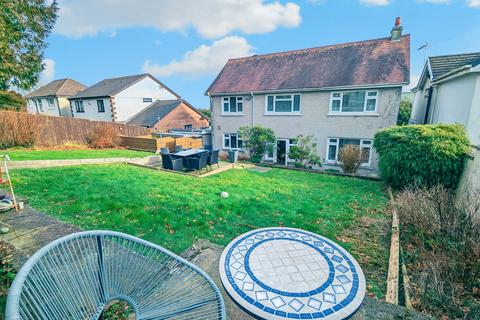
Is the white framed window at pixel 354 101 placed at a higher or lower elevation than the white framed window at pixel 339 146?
higher

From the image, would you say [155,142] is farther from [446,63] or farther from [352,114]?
[446,63]

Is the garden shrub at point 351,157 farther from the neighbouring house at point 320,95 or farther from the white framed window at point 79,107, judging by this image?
the white framed window at point 79,107

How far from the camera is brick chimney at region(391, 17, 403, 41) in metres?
12.4

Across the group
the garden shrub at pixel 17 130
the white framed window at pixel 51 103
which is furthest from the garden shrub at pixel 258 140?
the white framed window at pixel 51 103

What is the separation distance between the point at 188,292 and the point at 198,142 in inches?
618

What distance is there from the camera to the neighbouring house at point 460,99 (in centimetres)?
555

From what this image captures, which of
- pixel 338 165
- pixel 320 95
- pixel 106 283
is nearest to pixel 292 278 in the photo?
pixel 106 283

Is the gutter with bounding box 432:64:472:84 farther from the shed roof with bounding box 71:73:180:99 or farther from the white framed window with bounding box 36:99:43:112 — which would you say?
the white framed window with bounding box 36:99:43:112

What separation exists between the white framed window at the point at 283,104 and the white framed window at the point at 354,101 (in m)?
2.09

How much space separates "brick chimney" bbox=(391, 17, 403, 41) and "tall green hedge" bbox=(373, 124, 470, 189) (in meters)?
8.91

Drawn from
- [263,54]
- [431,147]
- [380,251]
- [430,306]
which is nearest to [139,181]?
[380,251]

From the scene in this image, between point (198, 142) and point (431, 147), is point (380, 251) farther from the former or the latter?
point (198, 142)

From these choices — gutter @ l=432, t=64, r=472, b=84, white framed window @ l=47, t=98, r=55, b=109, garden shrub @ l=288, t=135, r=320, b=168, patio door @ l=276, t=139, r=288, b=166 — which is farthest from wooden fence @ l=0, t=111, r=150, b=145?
white framed window @ l=47, t=98, r=55, b=109

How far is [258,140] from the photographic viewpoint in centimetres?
1341
